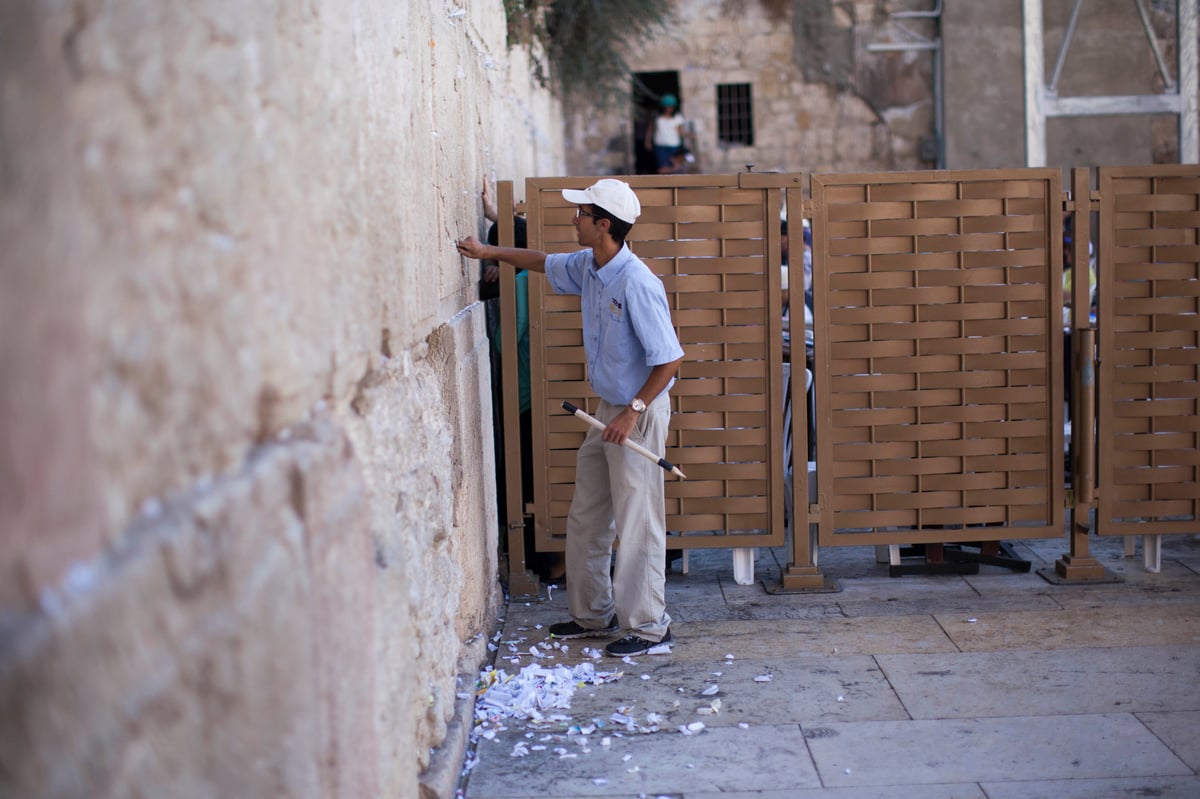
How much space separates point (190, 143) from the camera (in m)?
1.56

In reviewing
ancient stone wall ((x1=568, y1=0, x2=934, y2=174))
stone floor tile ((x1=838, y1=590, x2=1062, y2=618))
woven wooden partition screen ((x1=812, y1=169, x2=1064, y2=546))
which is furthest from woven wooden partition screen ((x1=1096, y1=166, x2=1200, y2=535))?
ancient stone wall ((x1=568, y1=0, x2=934, y2=174))

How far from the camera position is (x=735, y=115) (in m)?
18.7

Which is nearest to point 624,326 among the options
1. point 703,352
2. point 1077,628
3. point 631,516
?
point 631,516

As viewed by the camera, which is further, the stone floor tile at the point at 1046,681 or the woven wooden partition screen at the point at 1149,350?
Result: the woven wooden partition screen at the point at 1149,350

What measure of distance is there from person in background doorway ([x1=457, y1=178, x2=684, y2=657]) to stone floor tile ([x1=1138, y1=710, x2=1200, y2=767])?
5.95 ft

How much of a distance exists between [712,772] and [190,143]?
265 cm

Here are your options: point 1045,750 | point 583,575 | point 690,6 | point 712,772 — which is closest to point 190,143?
point 712,772

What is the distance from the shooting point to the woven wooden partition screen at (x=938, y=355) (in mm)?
5402

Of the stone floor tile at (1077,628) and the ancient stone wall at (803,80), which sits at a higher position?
the ancient stone wall at (803,80)

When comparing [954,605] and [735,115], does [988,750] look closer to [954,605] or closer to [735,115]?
[954,605]

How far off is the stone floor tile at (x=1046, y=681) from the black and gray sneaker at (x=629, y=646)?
2.99 ft

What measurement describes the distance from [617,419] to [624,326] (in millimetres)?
366

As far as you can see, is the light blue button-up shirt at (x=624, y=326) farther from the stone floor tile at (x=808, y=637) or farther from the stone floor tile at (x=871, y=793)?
the stone floor tile at (x=871, y=793)

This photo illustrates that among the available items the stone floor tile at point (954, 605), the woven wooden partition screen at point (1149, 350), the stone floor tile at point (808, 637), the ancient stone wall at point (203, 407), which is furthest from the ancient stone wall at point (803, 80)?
the ancient stone wall at point (203, 407)
